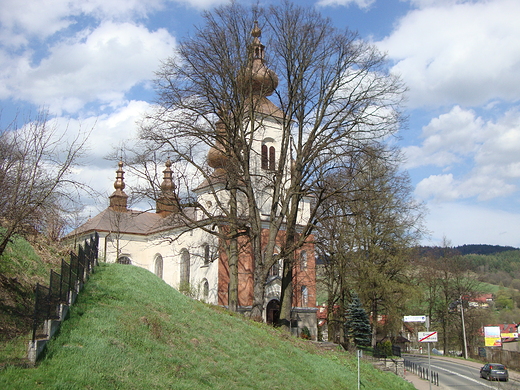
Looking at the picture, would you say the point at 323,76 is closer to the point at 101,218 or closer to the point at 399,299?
the point at 399,299

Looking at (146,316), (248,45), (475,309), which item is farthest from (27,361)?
(475,309)

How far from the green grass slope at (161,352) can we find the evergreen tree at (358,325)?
9568 mm

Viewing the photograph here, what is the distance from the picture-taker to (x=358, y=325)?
2745 cm

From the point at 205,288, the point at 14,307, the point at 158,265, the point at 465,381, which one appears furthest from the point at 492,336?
the point at 14,307

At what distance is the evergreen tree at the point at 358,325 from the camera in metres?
27.3

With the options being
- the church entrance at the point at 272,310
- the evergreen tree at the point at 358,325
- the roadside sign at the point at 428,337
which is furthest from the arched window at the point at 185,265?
the roadside sign at the point at 428,337

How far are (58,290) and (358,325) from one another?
65.3 ft

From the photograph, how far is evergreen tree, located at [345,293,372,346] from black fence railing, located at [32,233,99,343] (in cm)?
1643

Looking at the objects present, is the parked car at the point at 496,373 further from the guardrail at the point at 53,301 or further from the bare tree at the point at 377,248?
the guardrail at the point at 53,301

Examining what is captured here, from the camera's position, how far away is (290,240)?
74.5 feet

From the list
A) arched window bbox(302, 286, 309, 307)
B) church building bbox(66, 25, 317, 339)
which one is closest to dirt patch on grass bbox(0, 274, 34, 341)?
church building bbox(66, 25, 317, 339)

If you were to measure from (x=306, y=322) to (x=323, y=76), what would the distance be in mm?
17653

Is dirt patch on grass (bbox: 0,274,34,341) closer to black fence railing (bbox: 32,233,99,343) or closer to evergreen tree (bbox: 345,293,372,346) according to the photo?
black fence railing (bbox: 32,233,99,343)

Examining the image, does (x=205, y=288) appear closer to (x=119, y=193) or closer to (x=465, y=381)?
(x=465, y=381)
